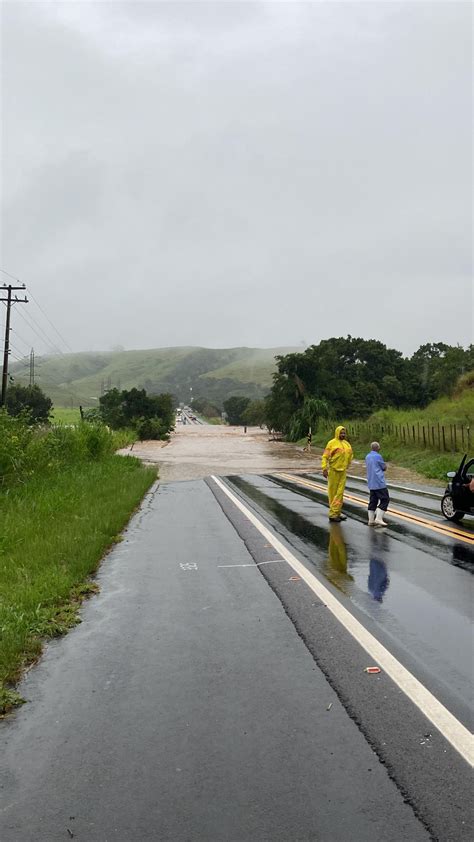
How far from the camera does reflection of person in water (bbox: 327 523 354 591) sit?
6938 millimetres

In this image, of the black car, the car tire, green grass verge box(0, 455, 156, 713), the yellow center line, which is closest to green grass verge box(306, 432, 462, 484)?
the yellow center line

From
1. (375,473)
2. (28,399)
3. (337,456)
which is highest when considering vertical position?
(28,399)

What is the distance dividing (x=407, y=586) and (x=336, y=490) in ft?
15.9

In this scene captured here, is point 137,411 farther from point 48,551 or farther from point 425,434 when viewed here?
point 48,551

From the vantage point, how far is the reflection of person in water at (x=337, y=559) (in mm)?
6938

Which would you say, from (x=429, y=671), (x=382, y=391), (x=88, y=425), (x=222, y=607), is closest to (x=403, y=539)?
(x=222, y=607)

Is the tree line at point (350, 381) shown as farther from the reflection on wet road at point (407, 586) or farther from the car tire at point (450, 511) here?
the reflection on wet road at point (407, 586)

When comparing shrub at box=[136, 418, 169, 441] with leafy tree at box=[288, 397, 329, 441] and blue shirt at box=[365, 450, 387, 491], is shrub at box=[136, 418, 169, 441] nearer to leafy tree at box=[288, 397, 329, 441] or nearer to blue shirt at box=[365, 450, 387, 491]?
leafy tree at box=[288, 397, 329, 441]

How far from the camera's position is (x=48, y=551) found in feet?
26.3

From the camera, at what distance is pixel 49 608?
5.84 metres

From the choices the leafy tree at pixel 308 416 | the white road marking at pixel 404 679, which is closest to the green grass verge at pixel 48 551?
the white road marking at pixel 404 679

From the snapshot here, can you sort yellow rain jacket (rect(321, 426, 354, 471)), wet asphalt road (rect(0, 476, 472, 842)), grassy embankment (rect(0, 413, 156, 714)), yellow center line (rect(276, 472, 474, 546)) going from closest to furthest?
wet asphalt road (rect(0, 476, 472, 842)) → grassy embankment (rect(0, 413, 156, 714)) → yellow center line (rect(276, 472, 474, 546)) → yellow rain jacket (rect(321, 426, 354, 471))

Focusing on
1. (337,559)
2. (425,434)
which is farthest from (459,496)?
(425,434)

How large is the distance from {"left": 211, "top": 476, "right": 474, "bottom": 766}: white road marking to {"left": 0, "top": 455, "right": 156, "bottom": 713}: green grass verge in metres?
2.40
